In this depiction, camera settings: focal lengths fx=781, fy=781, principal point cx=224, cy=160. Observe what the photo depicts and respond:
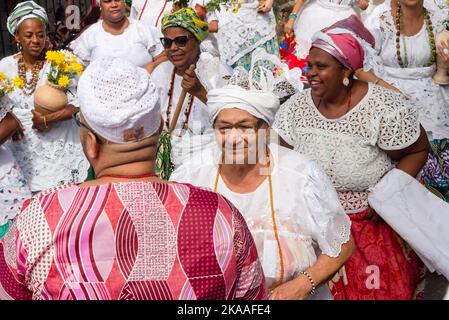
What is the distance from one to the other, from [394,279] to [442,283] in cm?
55

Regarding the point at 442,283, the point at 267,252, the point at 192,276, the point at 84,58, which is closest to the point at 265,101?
the point at 267,252

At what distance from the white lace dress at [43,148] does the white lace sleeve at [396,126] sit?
277 centimetres

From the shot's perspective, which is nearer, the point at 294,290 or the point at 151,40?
the point at 294,290

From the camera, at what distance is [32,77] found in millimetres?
6410

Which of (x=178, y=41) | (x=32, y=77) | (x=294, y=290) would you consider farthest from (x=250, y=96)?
(x=32, y=77)

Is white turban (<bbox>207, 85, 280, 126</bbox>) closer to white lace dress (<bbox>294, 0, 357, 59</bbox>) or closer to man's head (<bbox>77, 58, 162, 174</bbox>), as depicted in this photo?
man's head (<bbox>77, 58, 162, 174</bbox>)

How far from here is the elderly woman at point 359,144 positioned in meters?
4.71

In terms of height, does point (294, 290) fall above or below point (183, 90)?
above

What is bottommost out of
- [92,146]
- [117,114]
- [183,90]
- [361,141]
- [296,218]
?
[183,90]

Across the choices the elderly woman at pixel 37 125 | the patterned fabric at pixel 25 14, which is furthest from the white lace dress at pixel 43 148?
the patterned fabric at pixel 25 14

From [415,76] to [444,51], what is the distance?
0.40m

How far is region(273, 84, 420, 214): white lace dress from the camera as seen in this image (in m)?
4.69

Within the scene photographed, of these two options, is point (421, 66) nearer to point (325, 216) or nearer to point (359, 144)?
point (359, 144)
